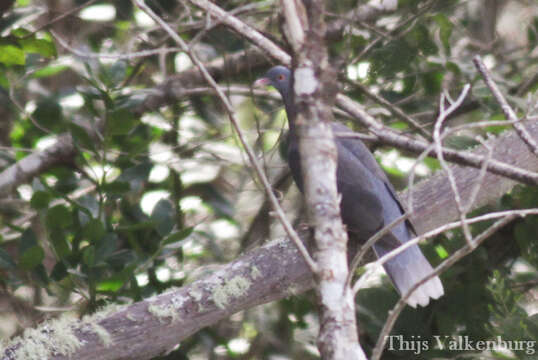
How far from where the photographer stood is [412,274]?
2.91 meters

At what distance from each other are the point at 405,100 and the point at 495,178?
Result: 27.4 inches

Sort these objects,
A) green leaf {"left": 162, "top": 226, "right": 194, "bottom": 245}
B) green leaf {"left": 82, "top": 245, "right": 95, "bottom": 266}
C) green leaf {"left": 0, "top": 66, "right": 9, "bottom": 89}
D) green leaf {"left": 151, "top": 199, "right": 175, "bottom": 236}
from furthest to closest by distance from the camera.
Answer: green leaf {"left": 0, "top": 66, "right": 9, "bottom": 89}
green leaf {"left": 151, "top": 199, "right": 175, "bottom": 236}
green leaf {"left": 162, "top": 226, "right": 194, "bottom": 245}
green leaf {"left": 82, "top": 245, "right": 95, "bottom": 266}

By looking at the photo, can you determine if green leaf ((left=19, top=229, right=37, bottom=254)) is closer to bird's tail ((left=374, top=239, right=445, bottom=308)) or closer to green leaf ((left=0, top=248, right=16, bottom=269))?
green leaf ((left=0, top=248, right=16, bottom=269))

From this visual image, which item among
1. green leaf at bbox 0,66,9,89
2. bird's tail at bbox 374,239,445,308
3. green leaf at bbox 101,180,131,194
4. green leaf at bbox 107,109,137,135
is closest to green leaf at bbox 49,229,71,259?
green leaf at bbox 101,180,131,194

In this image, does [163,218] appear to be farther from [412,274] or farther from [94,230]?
[412,274]

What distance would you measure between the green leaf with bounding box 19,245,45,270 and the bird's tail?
1.35m

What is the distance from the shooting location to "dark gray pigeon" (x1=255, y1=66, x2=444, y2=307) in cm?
289

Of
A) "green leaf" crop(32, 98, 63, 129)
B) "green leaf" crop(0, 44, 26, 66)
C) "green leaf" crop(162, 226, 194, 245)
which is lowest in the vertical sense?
"green leaf" crop(162, 226, 194, 245)

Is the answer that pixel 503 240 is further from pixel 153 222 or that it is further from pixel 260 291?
pixel 153 222

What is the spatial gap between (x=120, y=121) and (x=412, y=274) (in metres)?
1.37

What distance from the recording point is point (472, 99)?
11.8ft

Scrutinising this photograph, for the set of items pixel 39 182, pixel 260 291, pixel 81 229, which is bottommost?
pixel 260 291

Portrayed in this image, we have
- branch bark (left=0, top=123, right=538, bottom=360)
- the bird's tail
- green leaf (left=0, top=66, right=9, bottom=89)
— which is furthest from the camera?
green leaf (left=0, top=66, right=9, bottom=89)

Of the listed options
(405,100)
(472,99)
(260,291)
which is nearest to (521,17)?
(472,99)
